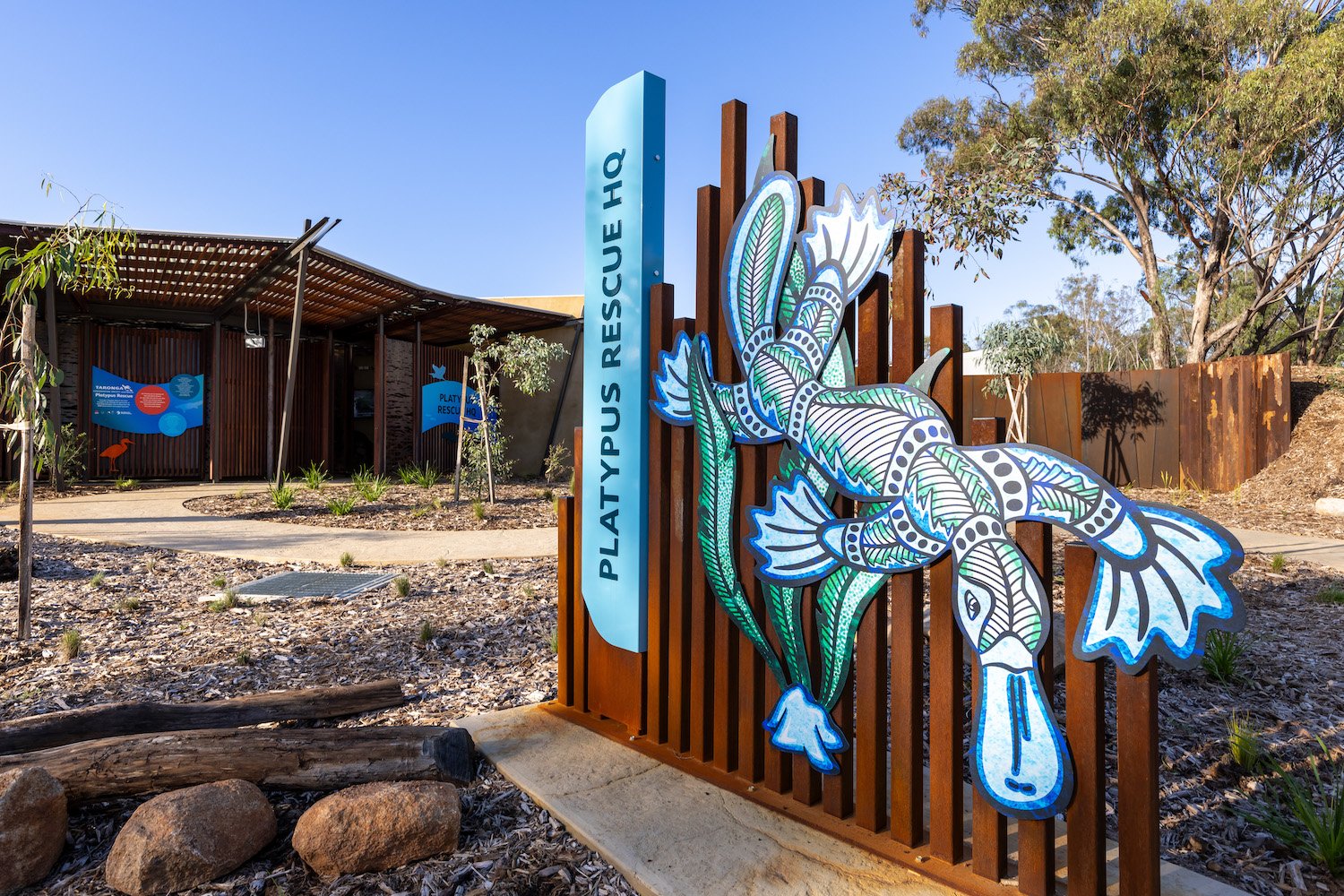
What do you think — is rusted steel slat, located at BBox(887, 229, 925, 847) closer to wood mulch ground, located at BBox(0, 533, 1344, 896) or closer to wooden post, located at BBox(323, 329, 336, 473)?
wood mulch ground, located at BBox(0, 533, 1344, 896)

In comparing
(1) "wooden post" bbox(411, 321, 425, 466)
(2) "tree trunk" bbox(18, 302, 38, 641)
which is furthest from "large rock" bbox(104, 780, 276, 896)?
(1) "wooden post" bbox(411, 321, 425, 466)

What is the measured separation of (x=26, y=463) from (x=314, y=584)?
2.06 metres

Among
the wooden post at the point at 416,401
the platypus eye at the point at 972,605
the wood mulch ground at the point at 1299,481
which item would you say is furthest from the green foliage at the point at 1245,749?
the wooden post at the point at 416,401

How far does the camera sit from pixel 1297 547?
7848mm

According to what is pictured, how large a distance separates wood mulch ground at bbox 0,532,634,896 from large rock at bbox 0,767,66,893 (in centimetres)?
7

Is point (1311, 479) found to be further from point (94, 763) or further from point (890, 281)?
point (94, 763)

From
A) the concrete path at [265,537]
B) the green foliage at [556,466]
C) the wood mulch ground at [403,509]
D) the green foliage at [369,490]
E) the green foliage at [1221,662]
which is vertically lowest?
the green foliage at [1221,662]

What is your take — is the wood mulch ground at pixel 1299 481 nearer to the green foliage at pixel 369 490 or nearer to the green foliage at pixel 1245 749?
the green foliage at pixel 1245 749

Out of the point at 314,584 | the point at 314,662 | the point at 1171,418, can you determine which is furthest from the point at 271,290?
the point at 1171,418

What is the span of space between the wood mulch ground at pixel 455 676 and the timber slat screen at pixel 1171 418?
713cm

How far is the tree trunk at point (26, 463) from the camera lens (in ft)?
13.3

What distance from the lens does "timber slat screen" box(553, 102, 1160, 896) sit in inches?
69.9

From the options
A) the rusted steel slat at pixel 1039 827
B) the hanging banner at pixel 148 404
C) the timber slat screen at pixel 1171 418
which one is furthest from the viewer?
the hanging banner at pixel 148 404

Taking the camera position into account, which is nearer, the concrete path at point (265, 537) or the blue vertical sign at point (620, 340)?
the blue vertical sign at point (620, 340)
